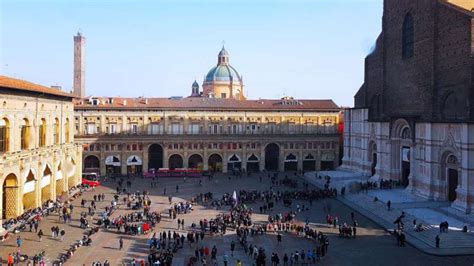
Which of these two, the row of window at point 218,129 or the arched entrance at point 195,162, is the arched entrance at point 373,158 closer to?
the row of window at point 218,129

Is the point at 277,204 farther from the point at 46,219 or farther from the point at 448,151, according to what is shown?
the point at 46,219

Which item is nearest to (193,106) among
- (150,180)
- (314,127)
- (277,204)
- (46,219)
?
(150,180)

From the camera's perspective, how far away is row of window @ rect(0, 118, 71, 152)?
33969mm

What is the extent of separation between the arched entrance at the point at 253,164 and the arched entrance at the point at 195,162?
6.77 m

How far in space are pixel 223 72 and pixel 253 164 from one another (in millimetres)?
36447

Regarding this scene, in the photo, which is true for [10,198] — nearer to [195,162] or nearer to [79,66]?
[195,162]

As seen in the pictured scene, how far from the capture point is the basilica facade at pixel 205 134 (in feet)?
209

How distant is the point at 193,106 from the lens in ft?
219

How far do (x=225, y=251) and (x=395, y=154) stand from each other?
2708cm

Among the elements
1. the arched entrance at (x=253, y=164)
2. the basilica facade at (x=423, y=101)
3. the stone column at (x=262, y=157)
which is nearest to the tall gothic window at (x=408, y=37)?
the basilica facade at (x=423, y=101)

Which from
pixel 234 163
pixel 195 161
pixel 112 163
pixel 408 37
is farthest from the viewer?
pixel 234 163

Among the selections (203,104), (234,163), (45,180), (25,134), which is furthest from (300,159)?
(25,134)

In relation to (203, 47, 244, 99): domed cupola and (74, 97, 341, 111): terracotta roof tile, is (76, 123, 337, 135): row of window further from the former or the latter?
(203, 47, 244, 99): domed cupola

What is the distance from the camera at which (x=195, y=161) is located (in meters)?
66.4
